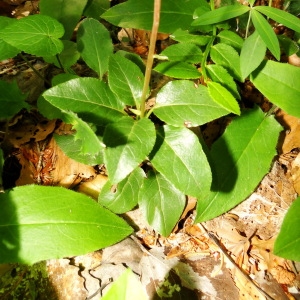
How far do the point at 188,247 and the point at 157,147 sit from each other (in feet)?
1.79

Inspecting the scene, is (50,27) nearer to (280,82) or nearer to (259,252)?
(280,82)

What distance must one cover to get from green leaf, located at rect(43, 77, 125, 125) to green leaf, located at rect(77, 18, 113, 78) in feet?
0.98

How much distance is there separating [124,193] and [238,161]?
48 centimetres

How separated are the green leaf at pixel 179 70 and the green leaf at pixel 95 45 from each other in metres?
0.37

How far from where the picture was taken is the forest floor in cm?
129

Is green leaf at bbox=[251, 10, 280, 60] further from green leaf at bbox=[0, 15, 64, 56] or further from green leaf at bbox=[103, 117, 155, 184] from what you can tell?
green leaf at bbox=[0, 15, 64, 56]

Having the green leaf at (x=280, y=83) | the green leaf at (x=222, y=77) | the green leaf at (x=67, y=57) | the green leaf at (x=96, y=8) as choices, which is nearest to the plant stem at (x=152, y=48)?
the green leaf at (x=222, y=77)

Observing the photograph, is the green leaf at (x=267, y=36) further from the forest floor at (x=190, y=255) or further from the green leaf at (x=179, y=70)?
the forest floor at (x=190, y=255)

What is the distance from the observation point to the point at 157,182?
1281mm

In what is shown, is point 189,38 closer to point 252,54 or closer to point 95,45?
point 252,54

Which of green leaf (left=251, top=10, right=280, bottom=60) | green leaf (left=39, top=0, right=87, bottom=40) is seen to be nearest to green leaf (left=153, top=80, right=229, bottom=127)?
green leaf (left=251, top=10, right=280, bottom=60)

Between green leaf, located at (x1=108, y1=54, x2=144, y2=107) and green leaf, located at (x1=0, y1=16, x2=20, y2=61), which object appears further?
green leaf, located at (x1=0, y1=16, x2=20, y2=61)

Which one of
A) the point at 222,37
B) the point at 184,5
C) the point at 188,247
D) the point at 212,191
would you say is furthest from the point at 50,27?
the point at 188,247

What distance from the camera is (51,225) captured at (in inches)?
44.1
